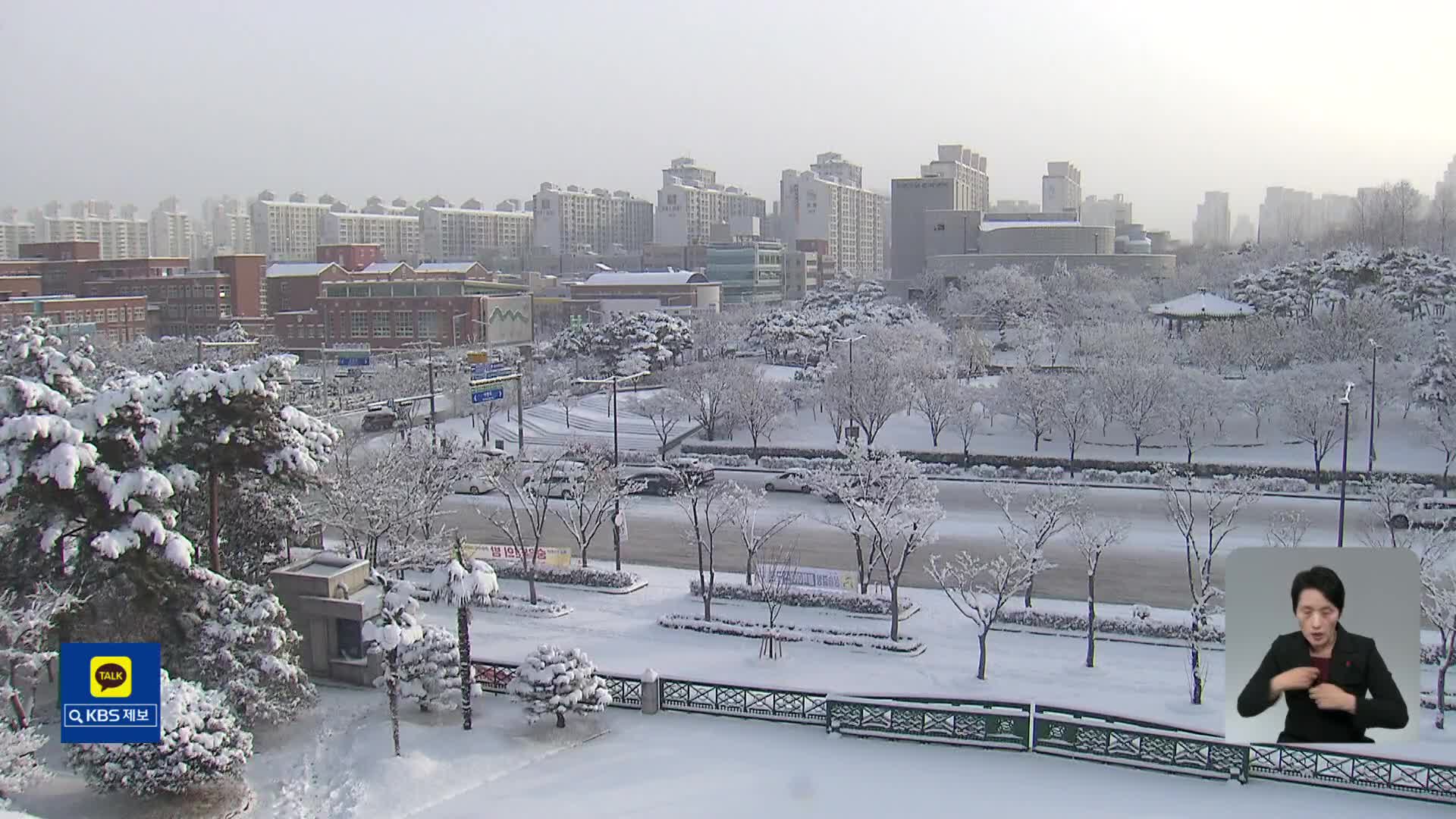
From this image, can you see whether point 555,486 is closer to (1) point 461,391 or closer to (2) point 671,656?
(2) point 671,656

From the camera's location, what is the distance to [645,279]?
79938 millimetres

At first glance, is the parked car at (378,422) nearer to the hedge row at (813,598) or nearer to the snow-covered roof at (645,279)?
the hedge row at (813,598)

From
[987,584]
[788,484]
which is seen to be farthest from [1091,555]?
[788,484]

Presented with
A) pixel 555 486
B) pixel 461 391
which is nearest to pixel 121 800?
pixel 555 486

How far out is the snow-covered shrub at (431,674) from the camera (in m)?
14.4

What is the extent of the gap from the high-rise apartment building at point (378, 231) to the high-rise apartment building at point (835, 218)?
44.3 metres

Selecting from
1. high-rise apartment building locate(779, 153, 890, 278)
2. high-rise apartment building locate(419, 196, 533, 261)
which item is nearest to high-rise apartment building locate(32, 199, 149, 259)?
high-rise apartment building locate(419, 196, 533, 261)

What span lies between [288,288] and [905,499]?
66.8m

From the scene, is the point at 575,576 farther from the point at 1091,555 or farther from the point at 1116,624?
the point at 1116,624

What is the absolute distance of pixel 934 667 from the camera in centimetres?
1596

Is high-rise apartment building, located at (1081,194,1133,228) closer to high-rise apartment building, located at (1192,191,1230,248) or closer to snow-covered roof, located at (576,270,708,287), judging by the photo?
high-rise apartment building, located at (1192,191,1230,248)

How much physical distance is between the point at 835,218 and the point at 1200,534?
4509 inches

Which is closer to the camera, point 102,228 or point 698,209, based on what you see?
point 102,228

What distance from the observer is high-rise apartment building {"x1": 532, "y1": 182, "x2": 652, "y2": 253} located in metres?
144
